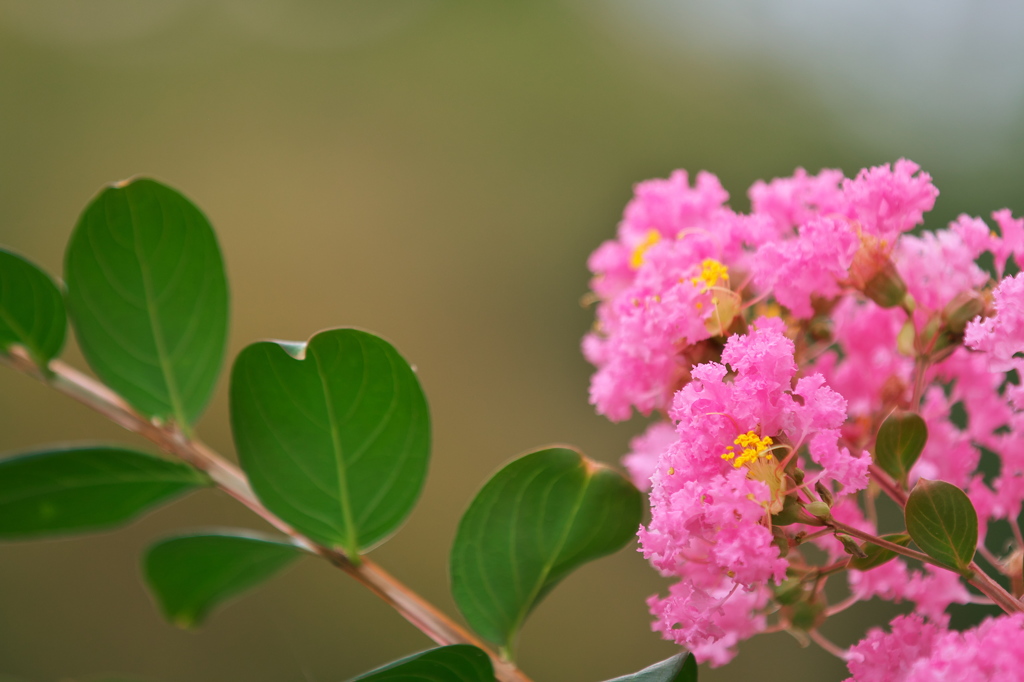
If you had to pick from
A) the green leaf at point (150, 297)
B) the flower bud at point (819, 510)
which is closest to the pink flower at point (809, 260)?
the flower bud at point (819, 510)

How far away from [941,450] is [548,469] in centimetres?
23

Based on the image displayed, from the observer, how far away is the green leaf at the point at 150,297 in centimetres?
49

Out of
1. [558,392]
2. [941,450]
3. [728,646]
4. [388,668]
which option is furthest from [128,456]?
[558,392]

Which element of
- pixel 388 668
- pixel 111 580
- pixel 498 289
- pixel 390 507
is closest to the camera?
pixel 388 668

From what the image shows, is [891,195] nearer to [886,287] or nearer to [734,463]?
[886,287]

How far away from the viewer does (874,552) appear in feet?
1.11

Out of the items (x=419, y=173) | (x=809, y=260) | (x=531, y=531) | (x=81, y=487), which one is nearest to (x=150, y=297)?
(x=81, y=487)

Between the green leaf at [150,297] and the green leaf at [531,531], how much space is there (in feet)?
0.73

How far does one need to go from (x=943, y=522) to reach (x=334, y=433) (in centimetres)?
31

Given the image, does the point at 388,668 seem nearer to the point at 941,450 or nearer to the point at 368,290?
the point at 941,450

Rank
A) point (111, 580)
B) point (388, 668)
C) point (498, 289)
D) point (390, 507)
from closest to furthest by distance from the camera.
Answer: point (388, 668) → point (390, 507) → point (111, 580) → point (498, 289)

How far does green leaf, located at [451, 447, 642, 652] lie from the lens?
42cm

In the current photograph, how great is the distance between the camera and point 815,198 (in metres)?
0.43

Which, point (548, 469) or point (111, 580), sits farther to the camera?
point (111, 580)
